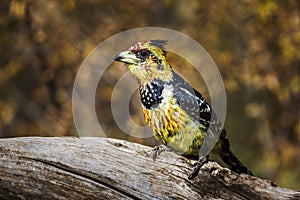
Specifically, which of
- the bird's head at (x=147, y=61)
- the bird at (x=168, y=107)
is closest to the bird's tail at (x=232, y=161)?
the bird at (x=168, y=107)

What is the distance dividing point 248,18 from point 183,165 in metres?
6.20

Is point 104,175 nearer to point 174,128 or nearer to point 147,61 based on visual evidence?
point 174,128

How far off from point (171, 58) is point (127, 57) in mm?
4593

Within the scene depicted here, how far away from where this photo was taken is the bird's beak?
5.73 meters

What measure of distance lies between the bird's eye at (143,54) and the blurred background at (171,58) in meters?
4.12

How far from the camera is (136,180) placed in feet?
17.5

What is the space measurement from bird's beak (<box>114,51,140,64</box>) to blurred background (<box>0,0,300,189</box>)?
4149mm

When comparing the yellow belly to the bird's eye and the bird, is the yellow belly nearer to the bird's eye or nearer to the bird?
the bird

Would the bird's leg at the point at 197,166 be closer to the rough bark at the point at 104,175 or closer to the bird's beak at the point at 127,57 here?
the rough bark at the point at 104,175

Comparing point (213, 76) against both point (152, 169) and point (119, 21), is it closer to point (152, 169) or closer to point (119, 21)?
point (119, 21)

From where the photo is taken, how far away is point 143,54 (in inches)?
229

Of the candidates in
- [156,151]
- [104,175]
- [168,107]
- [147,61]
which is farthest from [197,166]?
[147,61]

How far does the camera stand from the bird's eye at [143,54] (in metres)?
5.79

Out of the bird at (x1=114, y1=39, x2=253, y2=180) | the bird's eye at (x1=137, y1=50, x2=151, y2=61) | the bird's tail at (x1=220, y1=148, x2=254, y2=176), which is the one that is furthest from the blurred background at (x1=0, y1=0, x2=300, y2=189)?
the bird's eye at (x1=137, y1=50, x2=151, y2=61)
